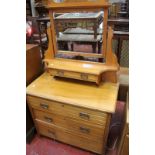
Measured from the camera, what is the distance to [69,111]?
3.84 ft

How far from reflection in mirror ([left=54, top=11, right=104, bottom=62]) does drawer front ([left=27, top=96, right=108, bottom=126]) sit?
425 millimetres

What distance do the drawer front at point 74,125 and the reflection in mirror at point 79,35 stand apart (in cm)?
53

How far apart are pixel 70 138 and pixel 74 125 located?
21 centimetres

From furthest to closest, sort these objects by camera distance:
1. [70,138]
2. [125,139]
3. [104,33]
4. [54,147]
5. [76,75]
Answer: [54,147] → [70,138] → [76,75] → [104,33] → [125,139]

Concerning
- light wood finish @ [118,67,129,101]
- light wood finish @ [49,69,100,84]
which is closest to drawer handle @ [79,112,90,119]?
light wood finish @ [49,69,100,84]

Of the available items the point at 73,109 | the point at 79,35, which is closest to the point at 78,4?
the point at 79,35

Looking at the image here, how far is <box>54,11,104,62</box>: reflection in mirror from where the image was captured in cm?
114

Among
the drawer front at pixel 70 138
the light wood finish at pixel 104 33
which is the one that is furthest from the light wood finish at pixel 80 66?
the drawer front at pixel 70 138

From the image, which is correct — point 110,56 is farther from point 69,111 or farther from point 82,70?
point 69,111

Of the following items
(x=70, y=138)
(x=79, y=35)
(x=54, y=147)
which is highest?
(x=79, y=35)
